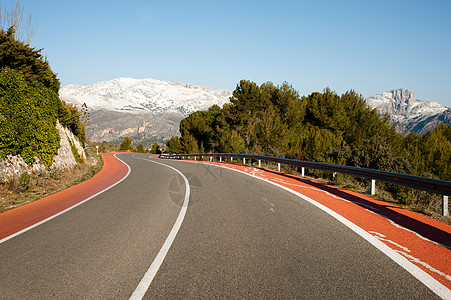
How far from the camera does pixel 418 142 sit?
81.7 ft

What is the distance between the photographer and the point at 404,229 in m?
5.27

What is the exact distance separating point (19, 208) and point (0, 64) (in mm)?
8174

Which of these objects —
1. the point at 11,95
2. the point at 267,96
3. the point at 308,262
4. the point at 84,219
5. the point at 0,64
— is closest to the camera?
the point at 308,262

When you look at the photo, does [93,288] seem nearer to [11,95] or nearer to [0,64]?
[11,95]

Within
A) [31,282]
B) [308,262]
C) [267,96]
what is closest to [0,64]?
[31,282]

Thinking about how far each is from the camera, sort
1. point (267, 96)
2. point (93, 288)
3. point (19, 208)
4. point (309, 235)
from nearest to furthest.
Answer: point (93, 288), point (309, 235), point (19, 208), point (267, 96)

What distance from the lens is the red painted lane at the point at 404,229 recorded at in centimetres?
376

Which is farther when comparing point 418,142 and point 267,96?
point 267,96

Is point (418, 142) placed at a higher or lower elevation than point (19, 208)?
higher

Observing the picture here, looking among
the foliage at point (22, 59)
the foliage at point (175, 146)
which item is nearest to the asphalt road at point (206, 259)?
the foliage at point (22, 59)

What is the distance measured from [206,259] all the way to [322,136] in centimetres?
2828

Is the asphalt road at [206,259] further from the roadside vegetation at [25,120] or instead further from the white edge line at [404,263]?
the roadside vegetation at [25,120]

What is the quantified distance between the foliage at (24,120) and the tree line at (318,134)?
55.1 feet

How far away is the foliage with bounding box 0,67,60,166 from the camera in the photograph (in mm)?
11336
